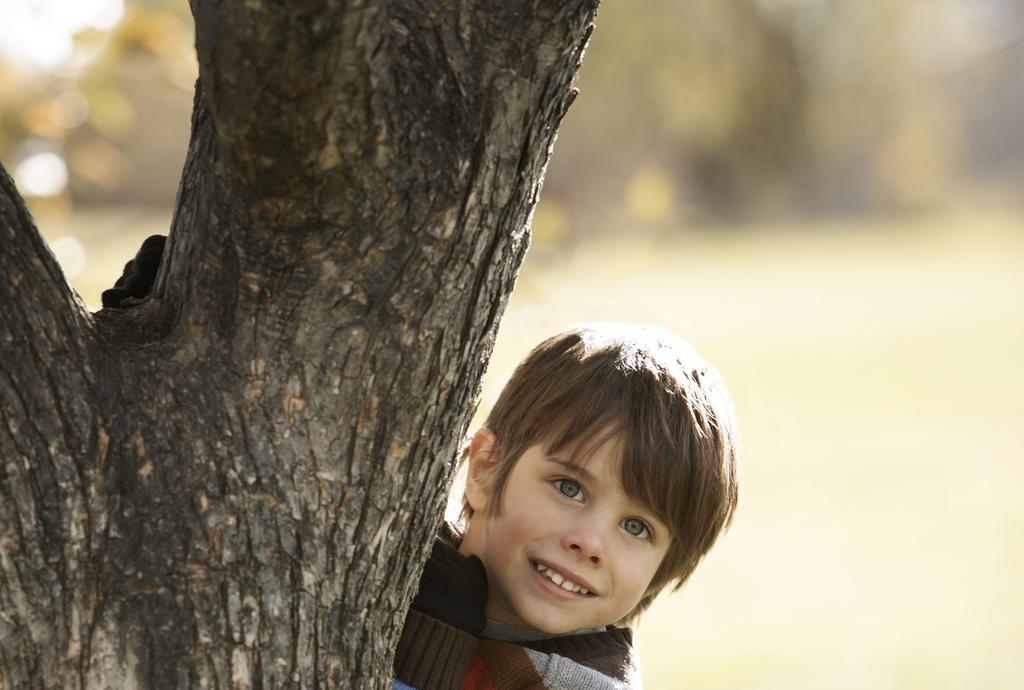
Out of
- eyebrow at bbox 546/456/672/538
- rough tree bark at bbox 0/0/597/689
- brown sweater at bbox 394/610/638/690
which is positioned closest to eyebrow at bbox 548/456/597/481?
eyebrow at bbox 546/456/672/538

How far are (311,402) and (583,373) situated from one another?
0.75 metres

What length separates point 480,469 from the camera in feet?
7.06

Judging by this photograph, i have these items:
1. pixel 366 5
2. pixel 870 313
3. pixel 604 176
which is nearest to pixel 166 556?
pixel 366 5

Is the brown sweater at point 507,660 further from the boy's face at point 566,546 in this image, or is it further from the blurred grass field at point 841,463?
the blurred grass field at point 841,463

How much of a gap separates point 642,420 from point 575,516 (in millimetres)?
199

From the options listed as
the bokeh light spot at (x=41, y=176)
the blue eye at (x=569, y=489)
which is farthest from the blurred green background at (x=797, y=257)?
the blue eye at (x=569, y=489)

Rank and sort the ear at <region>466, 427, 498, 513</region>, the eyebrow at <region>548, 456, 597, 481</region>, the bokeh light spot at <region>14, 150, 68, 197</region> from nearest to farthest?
the eyebrow at <region>548, 456, 597, 481</region>
the ear at <region>466, 427, 498, 513</region>
the bokeh light spot at <region>14, 150, 68, 197</region>

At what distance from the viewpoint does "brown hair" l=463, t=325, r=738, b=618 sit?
201cm

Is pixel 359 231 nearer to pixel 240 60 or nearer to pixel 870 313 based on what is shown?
pixel 240 60

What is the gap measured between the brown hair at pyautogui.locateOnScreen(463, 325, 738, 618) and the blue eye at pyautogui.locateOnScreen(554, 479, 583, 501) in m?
0.05

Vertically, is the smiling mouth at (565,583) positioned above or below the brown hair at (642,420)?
below

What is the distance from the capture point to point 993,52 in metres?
42.7

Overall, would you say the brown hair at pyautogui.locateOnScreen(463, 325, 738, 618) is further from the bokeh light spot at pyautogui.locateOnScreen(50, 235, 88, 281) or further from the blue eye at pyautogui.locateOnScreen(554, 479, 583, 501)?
the bokeh light spot at pyautogui.locateOnScreen(50, 235, 88, 281)

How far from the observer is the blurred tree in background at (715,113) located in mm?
3777
